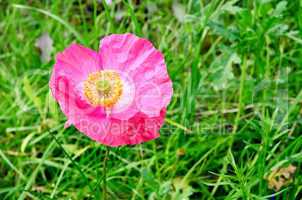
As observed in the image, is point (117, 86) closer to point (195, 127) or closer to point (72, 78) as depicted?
point (72, 78)

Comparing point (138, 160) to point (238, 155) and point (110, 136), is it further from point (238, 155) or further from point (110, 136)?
point (110, 136)

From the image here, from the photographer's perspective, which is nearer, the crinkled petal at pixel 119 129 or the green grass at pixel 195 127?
the crinkled petal at pixel 119 129

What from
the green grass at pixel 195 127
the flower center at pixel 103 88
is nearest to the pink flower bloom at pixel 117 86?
the flower center at pixel 103 88

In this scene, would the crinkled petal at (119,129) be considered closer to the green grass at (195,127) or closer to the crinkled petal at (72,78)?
the crinkled petal at (72,78)

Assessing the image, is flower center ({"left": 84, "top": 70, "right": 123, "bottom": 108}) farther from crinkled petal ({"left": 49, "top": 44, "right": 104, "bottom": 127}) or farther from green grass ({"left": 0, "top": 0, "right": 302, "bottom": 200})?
green grass ({"left": 0, "top": 0, "right": 302, "bottom": 200})

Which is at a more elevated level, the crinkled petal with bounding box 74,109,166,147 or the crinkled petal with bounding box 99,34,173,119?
the crinkled petal with bounding box 99,34,173,119

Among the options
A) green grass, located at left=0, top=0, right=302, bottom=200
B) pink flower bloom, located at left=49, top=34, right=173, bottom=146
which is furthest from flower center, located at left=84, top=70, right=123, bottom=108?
green grass, located at left=0, top=0, right=302, bottom=200

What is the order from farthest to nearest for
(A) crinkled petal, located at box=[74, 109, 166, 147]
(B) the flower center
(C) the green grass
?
(C) the green grass
(B) the flower center
(A) crinkled petal, located at box=[74, 109, 166, 147]
